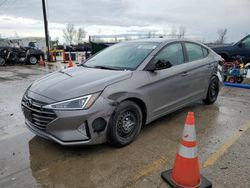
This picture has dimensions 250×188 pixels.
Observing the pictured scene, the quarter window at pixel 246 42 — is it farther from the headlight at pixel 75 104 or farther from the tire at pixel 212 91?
the headlight at pixel 75 104

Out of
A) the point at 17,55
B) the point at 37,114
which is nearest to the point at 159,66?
the point at 37,114

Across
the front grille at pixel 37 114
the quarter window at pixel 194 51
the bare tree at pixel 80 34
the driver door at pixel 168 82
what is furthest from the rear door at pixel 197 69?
the bare tree at pixel 80 34

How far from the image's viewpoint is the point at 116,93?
3117 mm

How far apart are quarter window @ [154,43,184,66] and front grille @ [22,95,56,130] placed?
6.31 ft

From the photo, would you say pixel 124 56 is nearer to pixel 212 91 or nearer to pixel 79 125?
pixel 79 125

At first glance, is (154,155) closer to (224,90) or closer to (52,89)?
(52,89)

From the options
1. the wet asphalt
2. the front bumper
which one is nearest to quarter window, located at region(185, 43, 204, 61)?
the wet asphalt

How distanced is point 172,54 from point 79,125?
2.29 m

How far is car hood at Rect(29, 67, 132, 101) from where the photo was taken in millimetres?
2971

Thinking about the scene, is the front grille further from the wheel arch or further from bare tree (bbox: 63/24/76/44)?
bare tree (bbox: 63/24/76/44)

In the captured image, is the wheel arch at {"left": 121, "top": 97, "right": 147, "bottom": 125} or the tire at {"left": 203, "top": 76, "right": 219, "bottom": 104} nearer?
the wheel arch at {"left": 121, "top": 97, "right": 147, "bottom": 125}

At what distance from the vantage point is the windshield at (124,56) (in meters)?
3.78

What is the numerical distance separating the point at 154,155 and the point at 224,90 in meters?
5.04

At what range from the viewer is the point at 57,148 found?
338 centimetres
